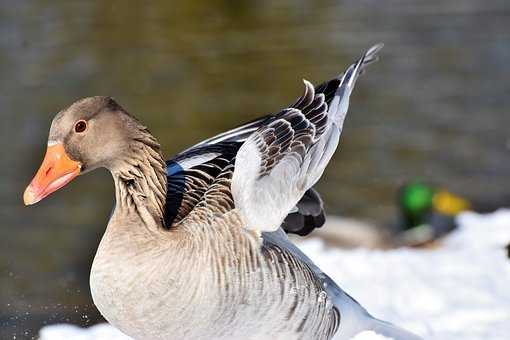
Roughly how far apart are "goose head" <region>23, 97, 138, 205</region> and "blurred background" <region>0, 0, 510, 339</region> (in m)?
3.30

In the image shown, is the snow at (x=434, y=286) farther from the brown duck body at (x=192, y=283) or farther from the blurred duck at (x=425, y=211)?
the blurred duck at (x=425, y=211)

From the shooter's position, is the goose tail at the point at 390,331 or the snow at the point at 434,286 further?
the snow at the point at 434,286

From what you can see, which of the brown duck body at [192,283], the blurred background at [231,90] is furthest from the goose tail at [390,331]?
the blurred background at [231,90]

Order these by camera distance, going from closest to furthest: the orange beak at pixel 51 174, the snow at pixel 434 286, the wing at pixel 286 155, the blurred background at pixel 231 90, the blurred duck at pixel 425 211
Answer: the orange beak at pixel 51 174 → the wing at pixel 286 155 → the snow at pixel 434 286 → the blurred duck at pixel 425 211 → the blurred background at pixel 231 90

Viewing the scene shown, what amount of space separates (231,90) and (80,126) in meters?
10.2

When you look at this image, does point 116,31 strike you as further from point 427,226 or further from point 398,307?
point 398,307

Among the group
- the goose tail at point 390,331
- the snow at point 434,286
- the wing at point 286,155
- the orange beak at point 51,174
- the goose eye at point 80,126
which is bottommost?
the snow at point 434,286

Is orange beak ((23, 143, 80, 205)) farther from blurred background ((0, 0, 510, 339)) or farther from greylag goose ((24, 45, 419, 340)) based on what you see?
blurred background ((0, 0, 510, 339))

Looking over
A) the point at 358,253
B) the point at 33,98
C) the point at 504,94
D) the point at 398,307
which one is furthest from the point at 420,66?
the point at 398,307

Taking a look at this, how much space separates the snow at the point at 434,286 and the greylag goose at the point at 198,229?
56.7 inches

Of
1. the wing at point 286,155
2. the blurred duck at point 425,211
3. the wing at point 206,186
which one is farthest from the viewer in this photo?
the blurred duck at point 425,211

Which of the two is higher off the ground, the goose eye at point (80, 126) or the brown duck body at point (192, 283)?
the goose eye at point (80, 126)

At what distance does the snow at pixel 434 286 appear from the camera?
682 cm

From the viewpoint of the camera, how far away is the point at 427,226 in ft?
36.9
